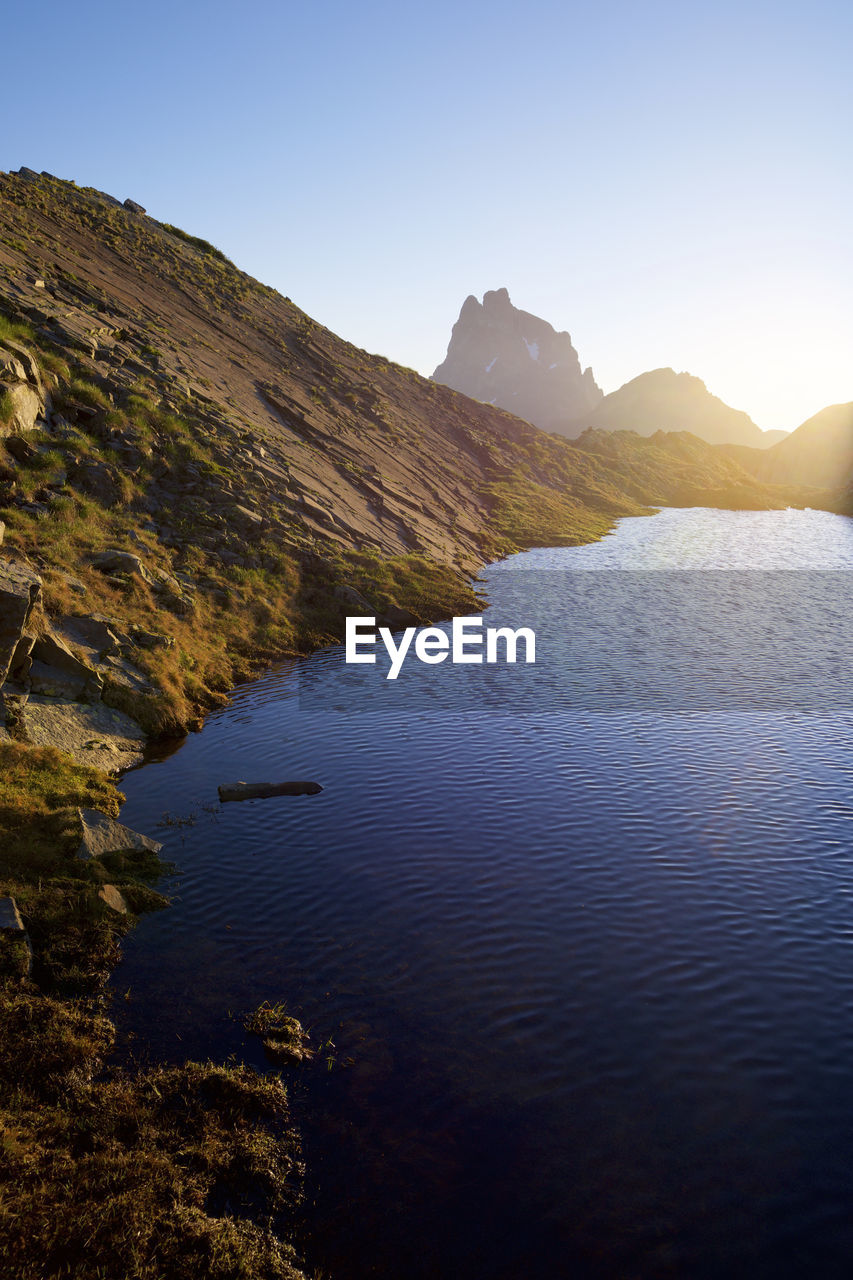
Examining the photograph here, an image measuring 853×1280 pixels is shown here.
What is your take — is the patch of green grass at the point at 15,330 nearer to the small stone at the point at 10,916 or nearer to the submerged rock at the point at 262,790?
the submerged rock at the point at 262,790

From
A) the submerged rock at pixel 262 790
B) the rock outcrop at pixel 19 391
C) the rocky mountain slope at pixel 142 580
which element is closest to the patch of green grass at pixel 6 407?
the rock outcrop at pixel 19 391

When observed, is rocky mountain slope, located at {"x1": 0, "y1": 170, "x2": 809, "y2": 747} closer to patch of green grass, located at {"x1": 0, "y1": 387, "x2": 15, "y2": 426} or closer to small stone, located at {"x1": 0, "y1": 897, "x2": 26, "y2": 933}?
patch of green grass, located at {"x1": 0, "y1": 387, "x2": 15, "y2": 426}

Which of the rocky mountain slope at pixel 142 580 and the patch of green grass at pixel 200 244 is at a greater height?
the patch of green grass at pixel 200 244

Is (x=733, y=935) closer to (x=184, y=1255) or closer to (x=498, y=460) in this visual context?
(x=184, y=1255)

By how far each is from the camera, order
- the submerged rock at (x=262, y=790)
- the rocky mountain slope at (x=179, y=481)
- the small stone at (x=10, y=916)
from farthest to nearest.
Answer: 1. the rocky mountain slope at (x=179, y=481)
2. the submerged rock at (x=262, y=790)
3. the small stone at (x=10, y=916)

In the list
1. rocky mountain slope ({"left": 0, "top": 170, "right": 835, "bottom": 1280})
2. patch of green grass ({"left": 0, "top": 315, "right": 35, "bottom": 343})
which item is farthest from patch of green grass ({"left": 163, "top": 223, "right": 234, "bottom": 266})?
patch of green grass ({"left": 0, "top": 315, "right": 35, "bottom": 343})

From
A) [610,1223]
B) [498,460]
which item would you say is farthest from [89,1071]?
[498,460]

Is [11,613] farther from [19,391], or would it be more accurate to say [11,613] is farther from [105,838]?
[19,391]
